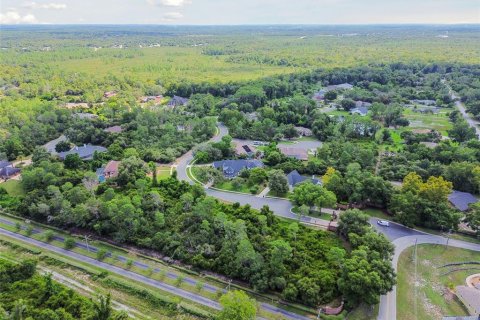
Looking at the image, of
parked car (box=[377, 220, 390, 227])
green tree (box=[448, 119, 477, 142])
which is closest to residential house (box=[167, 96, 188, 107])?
green tree (box=[448, 119, 477, 142])

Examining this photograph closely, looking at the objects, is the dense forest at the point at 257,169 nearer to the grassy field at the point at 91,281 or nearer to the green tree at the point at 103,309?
the green tree at the point at 103,309

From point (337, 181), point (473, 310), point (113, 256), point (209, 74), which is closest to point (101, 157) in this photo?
point (113, 256)

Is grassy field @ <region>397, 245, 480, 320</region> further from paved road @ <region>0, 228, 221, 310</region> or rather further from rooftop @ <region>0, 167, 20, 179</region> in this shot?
rooftop @ <region>0, 167, 20, 179</region>

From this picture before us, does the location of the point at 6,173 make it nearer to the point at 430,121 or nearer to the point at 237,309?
the point at 237,309

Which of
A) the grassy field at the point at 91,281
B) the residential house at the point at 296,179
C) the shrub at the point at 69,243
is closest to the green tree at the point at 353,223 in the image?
the residential house at the point at 296,179

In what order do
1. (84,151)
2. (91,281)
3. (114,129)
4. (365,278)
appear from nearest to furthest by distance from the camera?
(365,278), (91,281), (84,151), (114,129)

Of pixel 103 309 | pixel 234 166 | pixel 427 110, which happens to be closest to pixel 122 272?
pixel 103 309
